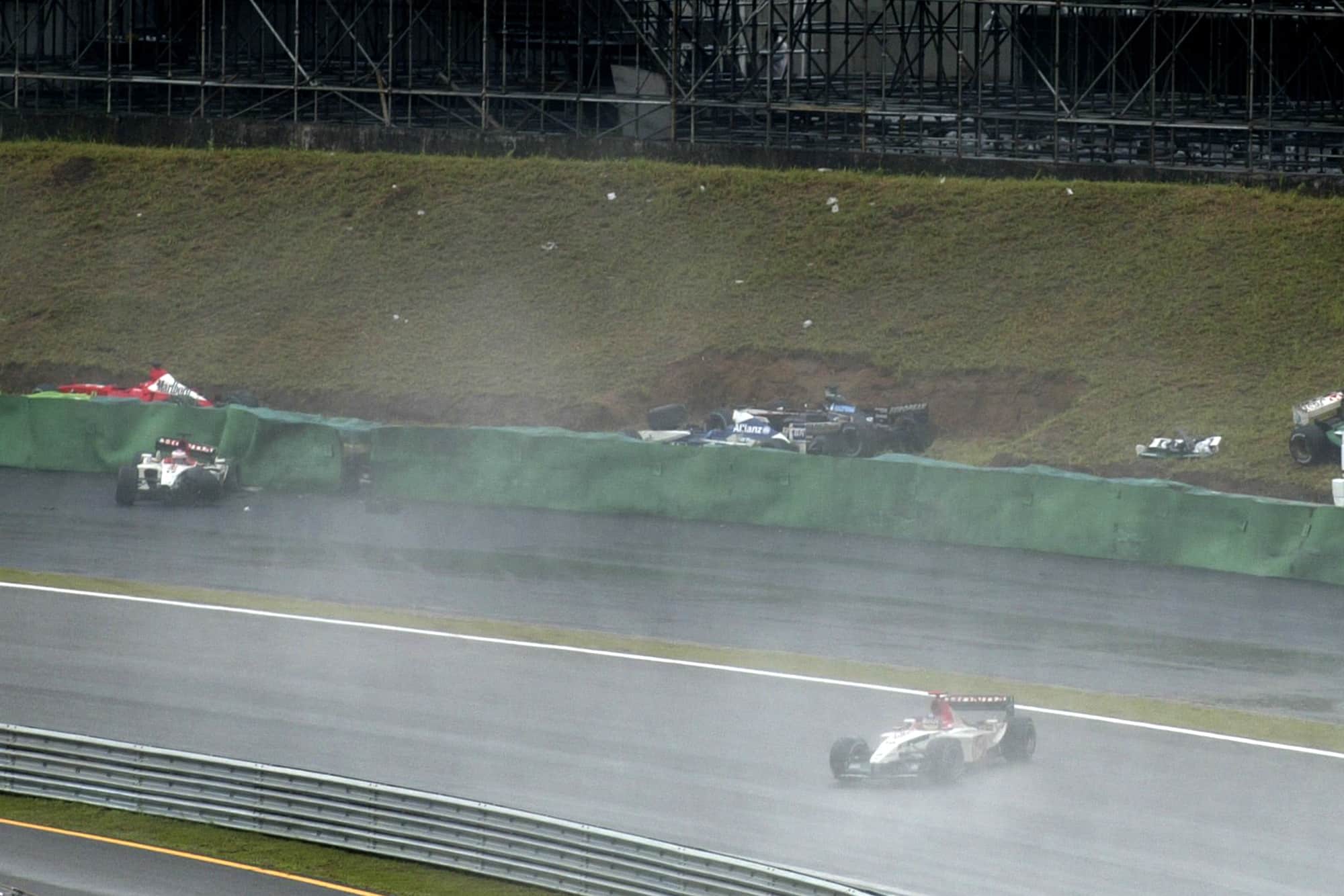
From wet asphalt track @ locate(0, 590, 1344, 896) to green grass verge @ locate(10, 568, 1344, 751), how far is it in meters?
0.54

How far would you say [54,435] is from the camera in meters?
30.8

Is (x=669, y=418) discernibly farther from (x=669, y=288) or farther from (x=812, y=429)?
(x=669, y=288)

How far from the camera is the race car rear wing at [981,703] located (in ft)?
55.5

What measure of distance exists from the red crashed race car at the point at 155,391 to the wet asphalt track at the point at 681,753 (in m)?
10.2

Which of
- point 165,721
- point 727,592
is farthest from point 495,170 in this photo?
point 165,721

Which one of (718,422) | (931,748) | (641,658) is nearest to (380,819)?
(931,748)

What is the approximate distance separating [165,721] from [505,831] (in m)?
5.66

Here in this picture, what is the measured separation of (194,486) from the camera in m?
28.7

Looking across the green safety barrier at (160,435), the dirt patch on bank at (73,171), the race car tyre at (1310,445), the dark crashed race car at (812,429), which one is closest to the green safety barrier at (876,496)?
the green safety barrier at (160,435)

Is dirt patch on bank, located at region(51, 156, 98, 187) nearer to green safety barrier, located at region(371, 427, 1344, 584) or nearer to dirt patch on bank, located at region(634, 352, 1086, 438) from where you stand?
dirt patch on bank, located at region(634, 352, 1086, 438)

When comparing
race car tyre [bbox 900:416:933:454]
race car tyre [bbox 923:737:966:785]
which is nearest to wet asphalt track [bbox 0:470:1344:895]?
race car tyre [bbox 923:737:966:785]

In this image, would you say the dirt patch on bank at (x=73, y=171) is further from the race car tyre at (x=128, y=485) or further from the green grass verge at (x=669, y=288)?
the race car tyre at (x=128, y=485)

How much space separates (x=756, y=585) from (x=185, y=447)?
10.2 m

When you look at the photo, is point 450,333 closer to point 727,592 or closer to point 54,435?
point 54,435
